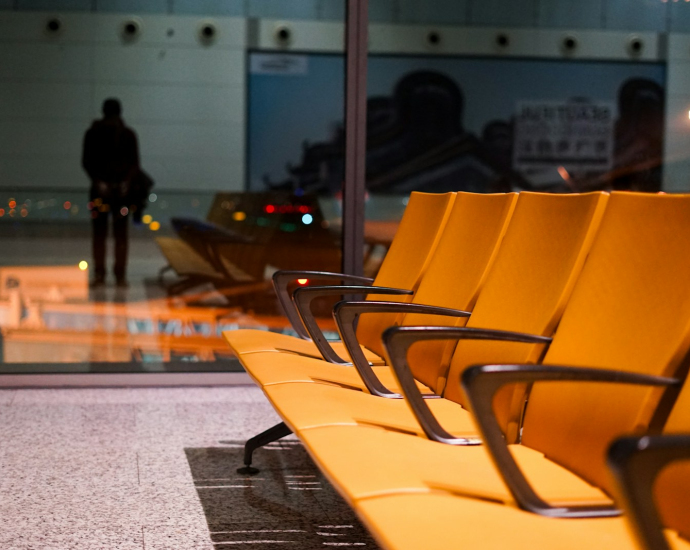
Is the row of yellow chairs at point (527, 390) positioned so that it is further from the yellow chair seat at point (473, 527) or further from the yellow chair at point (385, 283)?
the yellow chair at point (385, 283)

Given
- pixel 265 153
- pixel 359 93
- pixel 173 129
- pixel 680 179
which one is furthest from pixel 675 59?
pixel 173 129

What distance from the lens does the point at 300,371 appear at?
218 cm

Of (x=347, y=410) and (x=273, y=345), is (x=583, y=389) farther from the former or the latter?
(x=273, y=345)

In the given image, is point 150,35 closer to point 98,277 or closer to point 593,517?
point 98,277

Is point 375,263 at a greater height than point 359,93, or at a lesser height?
lesser

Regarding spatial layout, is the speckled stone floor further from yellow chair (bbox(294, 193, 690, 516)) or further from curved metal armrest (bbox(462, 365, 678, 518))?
curved metal armrest (bbox(462, 365, 678, 518))

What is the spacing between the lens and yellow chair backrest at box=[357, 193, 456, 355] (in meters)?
2.57

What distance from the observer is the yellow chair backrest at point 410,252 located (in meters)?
2.57

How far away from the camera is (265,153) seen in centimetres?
397

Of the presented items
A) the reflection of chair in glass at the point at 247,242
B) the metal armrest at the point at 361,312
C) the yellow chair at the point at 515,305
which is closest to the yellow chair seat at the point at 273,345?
the metal armrest at the point at 361,312

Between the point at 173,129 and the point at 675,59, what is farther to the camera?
the point at 675,59

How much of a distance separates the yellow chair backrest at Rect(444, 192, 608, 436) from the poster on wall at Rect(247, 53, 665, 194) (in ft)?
6.99

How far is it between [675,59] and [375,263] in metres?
1.84

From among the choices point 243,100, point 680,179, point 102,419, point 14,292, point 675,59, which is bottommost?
point 102,419
